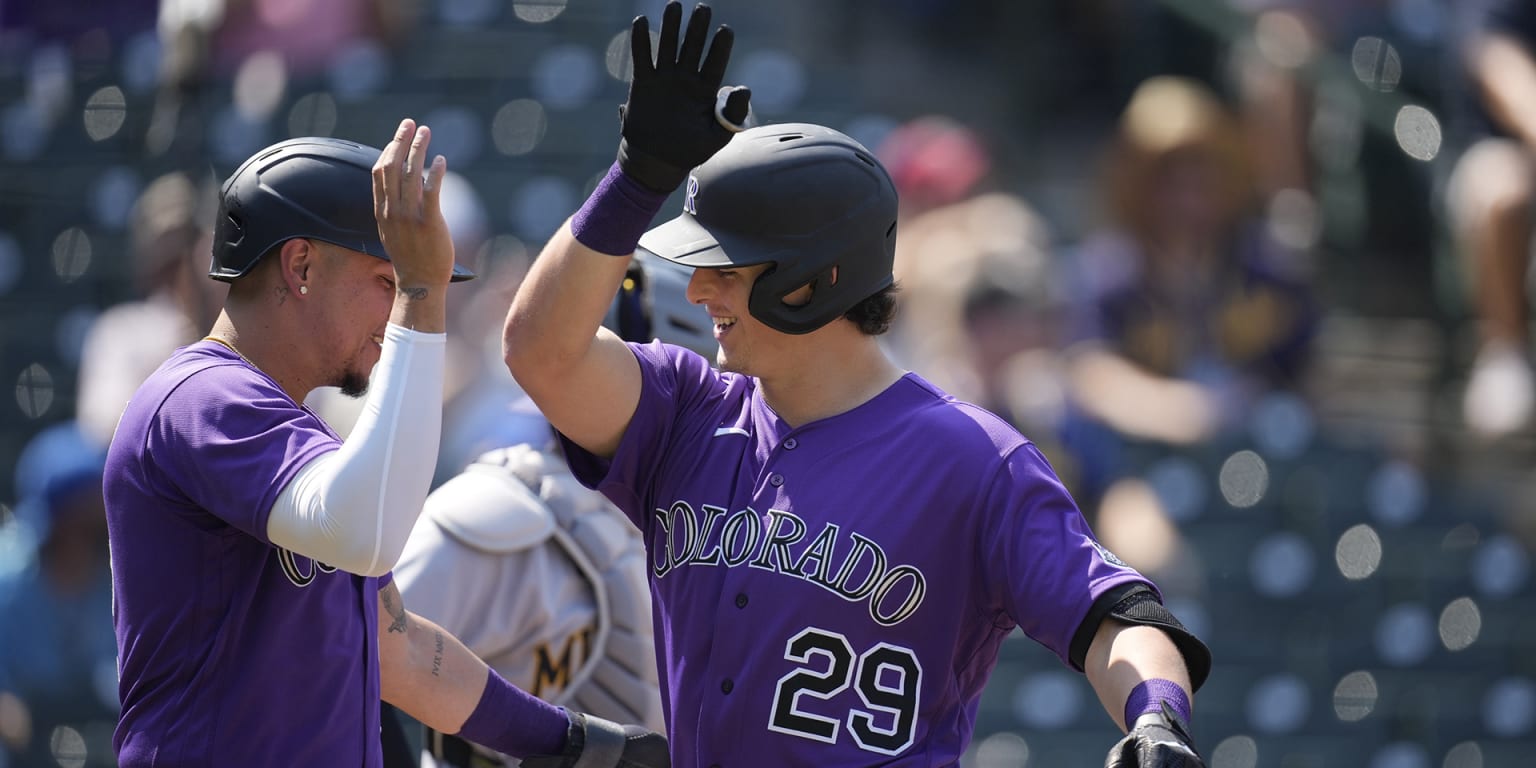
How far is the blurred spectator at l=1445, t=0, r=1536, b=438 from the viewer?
645cm

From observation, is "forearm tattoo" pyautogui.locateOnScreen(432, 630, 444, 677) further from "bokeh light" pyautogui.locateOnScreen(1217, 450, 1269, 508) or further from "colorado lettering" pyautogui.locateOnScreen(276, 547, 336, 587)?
"bokeh light" pyautogui.locateOnScreen(1217, 450, 1269, 508)

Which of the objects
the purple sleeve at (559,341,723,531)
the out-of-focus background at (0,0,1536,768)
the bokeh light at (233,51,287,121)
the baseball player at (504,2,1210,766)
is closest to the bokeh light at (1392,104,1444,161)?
the out-of-focus background at (0,0,1536,768)

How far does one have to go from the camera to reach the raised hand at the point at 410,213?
7.23 feet


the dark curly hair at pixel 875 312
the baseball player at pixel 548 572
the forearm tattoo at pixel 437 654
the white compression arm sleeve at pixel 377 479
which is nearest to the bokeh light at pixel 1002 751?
the baseball player at pixel 548 572

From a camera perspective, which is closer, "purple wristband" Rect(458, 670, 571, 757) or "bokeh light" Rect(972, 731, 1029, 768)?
"purple wristband" Rect(458, 670, 571, 757)

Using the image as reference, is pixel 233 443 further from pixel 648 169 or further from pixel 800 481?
pixel 800 481

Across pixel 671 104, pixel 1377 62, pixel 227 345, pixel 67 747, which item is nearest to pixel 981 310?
pixel 1377 62

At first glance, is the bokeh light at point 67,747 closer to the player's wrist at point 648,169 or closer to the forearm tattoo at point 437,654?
the forearm tattoo at point 437,654

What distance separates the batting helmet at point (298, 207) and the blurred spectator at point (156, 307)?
342 cm

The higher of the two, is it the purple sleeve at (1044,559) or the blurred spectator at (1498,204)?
the purple sleeve at (1044,559)

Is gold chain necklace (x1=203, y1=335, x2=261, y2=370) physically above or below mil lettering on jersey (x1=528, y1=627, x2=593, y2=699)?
above

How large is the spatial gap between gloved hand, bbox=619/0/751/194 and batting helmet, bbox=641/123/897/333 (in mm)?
162

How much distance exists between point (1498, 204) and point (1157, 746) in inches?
196

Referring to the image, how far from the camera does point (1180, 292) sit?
628cm
